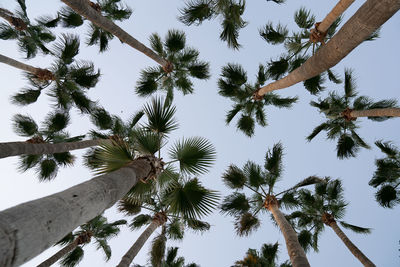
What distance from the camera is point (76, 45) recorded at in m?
9.63

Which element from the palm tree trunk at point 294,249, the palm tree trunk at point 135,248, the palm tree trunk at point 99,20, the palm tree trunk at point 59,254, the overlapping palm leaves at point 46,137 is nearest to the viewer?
the palm tree trunk at point 294,249

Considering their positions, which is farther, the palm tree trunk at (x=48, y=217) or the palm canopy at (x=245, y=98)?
the palm canopy at (x=245, y=98)

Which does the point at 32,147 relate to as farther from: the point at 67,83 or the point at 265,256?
the point at 265,256

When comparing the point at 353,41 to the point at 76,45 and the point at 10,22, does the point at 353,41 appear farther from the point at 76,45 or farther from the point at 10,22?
the point at 10,22

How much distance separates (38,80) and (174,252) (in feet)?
33.0

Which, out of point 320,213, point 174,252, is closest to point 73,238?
point 174,252

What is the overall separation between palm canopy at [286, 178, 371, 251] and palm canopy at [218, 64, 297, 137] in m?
4.40

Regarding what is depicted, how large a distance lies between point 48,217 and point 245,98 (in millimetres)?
10910

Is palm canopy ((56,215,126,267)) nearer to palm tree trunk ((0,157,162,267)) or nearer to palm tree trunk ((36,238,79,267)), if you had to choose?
→ palm tree trunk ((36,238,79,267))

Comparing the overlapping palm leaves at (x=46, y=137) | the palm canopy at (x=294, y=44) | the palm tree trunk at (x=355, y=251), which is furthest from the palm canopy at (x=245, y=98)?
the overlapping palm leaves at (x=46, y=137)

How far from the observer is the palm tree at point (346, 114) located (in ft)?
34.8

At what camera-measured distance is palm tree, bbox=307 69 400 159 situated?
34.8ft

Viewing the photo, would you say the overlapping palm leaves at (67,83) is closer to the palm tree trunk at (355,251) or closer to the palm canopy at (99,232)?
the palm canopy at (99,232)

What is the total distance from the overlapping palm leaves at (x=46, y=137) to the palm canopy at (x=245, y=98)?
7.94m
